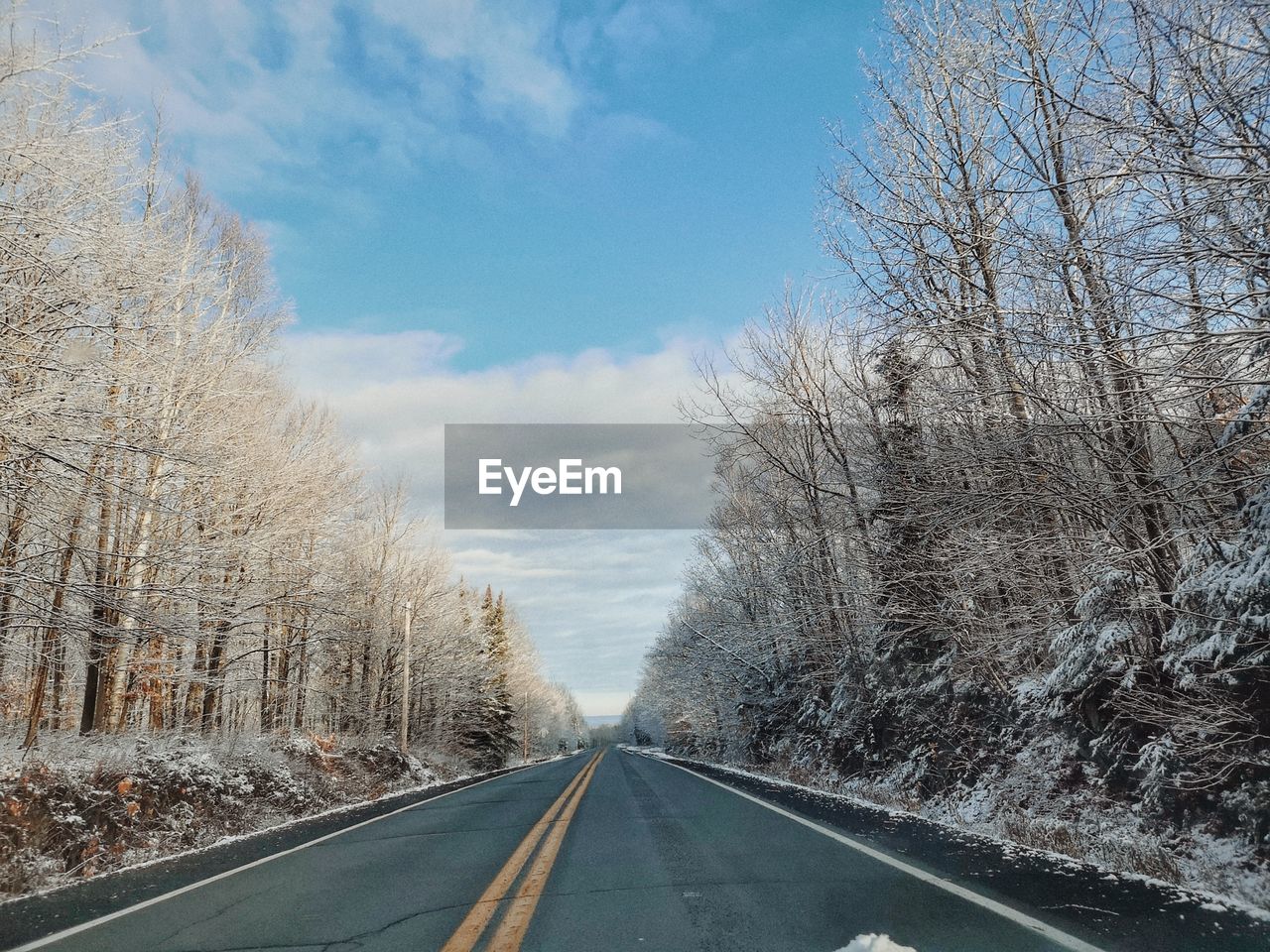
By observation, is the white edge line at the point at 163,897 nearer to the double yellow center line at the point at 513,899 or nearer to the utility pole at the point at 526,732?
the double yellow center line at the point at 513,899

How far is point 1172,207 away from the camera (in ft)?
18.4

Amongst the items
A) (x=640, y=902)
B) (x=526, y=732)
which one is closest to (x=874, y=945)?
(x=640, y=902)

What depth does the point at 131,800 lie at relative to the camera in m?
8.99

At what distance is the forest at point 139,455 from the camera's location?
8148 mm

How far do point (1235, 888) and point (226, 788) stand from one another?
12.3 m

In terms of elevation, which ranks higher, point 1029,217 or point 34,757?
point 1029,217

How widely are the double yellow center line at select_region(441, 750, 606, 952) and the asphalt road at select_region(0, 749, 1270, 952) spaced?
2 centimetres

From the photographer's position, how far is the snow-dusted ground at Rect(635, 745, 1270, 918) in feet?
16.3

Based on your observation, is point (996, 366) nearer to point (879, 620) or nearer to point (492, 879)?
point (492, 879)

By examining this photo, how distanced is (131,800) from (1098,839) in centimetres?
1032

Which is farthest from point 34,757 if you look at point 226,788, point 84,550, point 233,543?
point 233,543

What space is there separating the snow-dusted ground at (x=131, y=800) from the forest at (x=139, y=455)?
3.31 feet

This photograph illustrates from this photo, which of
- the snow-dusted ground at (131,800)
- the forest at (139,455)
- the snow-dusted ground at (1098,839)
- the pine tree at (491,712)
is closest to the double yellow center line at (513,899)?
the snow-dusted ground at (1098,839)

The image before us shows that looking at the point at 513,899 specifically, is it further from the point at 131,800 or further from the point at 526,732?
the point at 526,732
